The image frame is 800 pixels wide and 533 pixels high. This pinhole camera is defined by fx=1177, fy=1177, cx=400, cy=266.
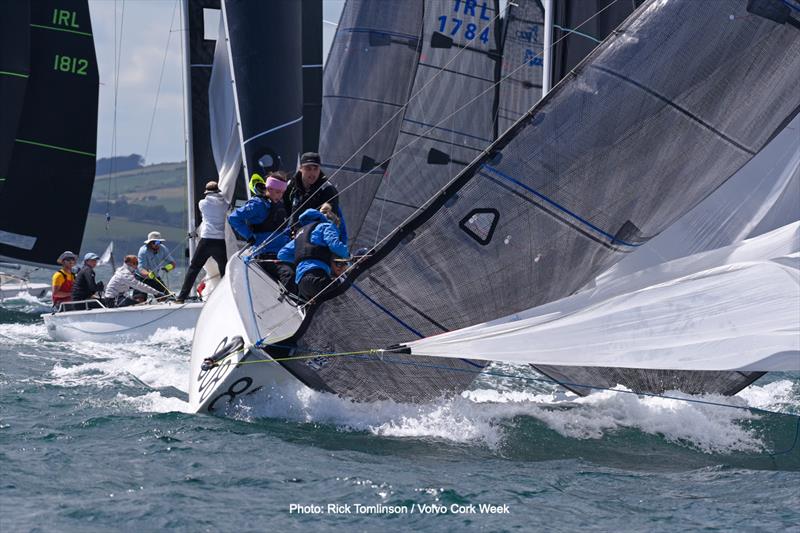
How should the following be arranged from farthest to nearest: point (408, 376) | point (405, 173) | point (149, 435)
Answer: point (405, 173) < point (408, 376) < point (149, 435)

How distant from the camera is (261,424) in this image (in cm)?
701

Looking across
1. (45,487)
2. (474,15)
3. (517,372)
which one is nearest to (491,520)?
(45,487)

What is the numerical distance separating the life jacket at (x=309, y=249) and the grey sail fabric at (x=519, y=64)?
634 centimetres

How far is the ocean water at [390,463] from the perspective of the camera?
5.20 metres

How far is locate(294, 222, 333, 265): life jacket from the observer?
7609 millimetres

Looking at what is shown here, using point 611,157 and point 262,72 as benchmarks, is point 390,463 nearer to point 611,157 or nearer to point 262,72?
point 611,157

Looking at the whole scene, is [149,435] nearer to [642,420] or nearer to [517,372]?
[642,420]

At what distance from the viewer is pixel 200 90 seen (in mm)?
15773

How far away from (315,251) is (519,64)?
23.0 ft

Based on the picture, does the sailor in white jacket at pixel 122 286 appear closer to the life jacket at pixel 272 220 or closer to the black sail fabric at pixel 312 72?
the black sail fabric at pixel 312 72

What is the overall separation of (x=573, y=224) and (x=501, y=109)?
7180mm

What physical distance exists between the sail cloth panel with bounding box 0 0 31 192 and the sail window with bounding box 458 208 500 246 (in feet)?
42.4

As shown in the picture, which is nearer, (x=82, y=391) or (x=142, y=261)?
(x=82, y=391)

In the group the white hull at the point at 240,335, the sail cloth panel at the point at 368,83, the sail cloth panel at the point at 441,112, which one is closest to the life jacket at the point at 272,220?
the white hull at the point at 240,335
